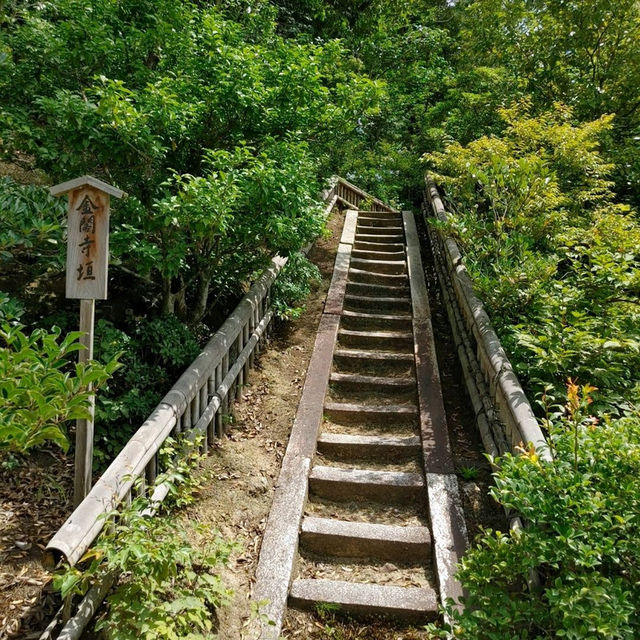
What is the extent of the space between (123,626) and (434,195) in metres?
10.0

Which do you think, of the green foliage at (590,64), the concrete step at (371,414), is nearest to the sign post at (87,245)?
→ the concrete step at (371,414)

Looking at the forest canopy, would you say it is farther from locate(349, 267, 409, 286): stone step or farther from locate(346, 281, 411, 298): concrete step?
locate(349, 267, 409, 286): stone step

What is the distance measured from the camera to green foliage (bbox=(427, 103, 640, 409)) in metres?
3.76

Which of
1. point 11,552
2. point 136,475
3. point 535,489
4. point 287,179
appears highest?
point 287,179

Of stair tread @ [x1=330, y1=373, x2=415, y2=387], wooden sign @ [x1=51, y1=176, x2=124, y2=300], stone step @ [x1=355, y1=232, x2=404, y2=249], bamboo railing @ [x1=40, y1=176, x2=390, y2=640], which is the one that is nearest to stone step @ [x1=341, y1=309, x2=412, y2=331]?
bamboo railing @ [x1=40, y1=176, x2=390, y2=640]

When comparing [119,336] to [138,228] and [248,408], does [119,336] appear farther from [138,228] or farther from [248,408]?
[248,408]

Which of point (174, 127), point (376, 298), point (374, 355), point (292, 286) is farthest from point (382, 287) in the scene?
point (174, 127)

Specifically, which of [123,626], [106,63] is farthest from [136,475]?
[106,63]

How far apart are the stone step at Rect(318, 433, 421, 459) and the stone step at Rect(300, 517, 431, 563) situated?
83 cm

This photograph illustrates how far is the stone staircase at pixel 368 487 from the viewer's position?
3.34 metres

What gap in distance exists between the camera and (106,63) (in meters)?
A: 4.81

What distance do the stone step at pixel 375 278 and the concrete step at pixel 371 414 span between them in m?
3.36

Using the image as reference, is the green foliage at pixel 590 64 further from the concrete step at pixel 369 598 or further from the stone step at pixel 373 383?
the concrete step at pixel 369 598

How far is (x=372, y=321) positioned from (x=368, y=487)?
2995 millimetres
